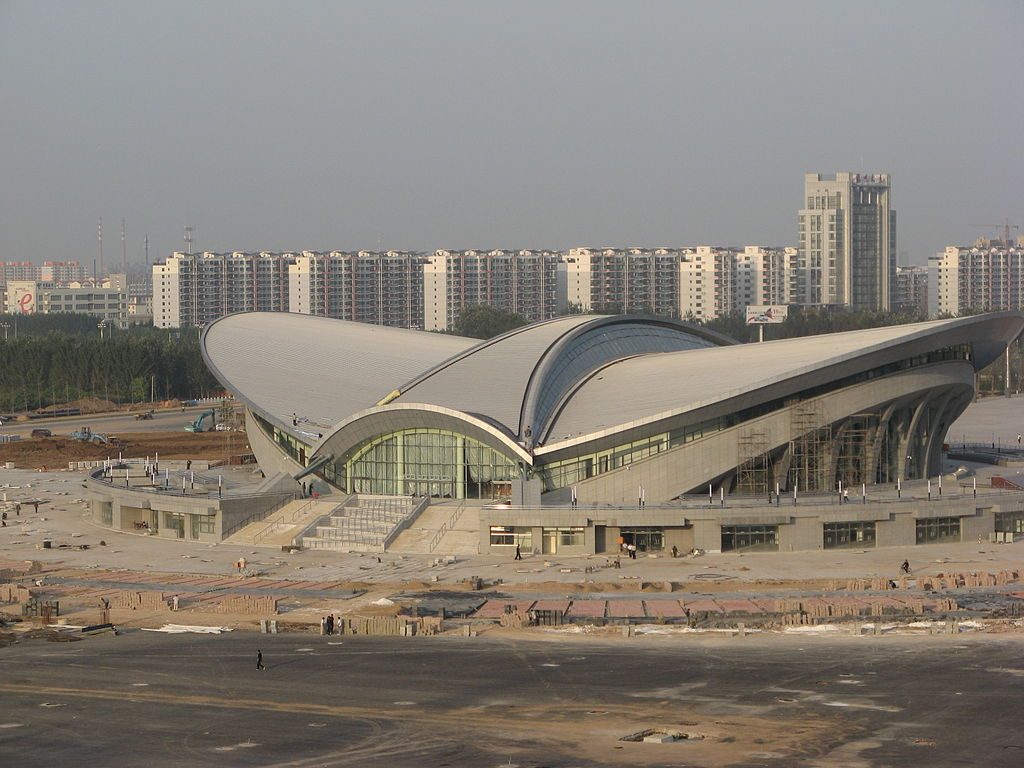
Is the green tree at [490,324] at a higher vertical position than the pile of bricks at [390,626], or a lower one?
higher

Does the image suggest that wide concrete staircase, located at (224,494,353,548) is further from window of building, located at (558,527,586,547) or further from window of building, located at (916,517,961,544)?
window of building, located at (916,517,961,544)

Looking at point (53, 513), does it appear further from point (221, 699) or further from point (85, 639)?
point (221, 699)

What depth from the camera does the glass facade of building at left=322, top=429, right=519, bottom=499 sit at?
2749 inches

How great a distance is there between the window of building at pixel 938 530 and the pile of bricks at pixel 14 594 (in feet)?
111

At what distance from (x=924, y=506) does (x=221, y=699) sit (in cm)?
3389

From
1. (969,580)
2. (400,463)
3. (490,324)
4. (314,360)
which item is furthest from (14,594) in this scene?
(490,324)

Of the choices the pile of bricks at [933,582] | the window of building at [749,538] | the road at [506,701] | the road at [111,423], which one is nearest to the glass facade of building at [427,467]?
the window of building at [749,538]

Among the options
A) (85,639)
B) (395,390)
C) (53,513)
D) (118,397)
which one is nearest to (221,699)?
(85,639)

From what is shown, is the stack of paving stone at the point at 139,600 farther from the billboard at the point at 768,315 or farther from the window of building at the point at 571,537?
the billboard at the point at 768,315

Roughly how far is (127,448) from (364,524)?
44852mm

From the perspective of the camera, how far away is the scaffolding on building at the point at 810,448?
67.6 m

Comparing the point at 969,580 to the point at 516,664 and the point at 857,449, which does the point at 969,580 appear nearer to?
the point at 857,449

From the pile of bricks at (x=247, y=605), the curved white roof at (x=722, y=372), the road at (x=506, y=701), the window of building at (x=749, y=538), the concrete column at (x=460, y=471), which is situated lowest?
the road at (x=506, y=701)

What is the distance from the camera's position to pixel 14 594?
181ft
